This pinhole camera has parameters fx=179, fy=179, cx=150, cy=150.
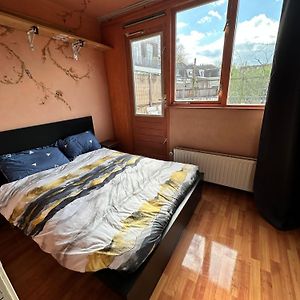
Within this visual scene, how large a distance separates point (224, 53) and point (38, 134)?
2508mm

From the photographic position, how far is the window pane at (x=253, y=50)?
6.08 feet

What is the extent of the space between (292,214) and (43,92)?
3.17m

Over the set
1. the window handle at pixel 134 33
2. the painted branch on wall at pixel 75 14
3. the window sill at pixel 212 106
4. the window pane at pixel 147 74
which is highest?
the painted branch on wall at pixel 75 14

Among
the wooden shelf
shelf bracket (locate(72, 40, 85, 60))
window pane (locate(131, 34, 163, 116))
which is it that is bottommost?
window pane (locate(131, 34, 163, 116))

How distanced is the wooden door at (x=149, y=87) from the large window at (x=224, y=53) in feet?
0.93

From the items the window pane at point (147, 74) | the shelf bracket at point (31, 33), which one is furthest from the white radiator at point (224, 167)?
the shelf bracket at point (31, 33)

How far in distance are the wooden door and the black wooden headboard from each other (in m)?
0.90

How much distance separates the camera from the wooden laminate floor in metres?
1.31

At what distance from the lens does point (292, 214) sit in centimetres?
176

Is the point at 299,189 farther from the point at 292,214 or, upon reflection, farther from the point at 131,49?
the point at 131,49

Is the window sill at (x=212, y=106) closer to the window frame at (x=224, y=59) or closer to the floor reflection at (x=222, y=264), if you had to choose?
the window frame at (x=224, y=59)

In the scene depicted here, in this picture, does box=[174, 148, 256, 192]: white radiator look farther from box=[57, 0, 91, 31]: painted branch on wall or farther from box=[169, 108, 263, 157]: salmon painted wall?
box=[57, 0, 91, 31]: painted branch on wall

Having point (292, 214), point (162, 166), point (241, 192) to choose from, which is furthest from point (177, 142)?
point (292, 214)

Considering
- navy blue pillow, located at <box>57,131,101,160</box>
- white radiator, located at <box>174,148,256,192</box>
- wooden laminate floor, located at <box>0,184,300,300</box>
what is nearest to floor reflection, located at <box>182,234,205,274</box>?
wooden laminate floor, located at <box>0,184,300,300</box>
